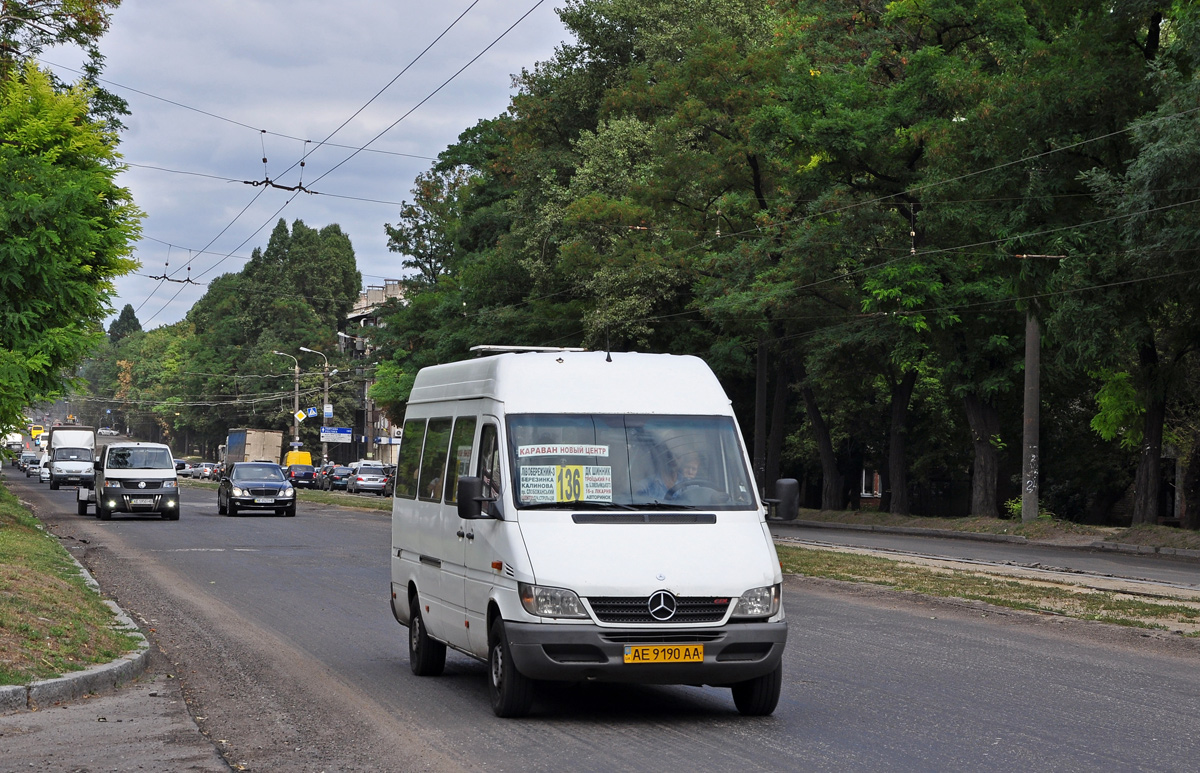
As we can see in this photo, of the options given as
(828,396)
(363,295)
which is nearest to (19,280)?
(828,396)

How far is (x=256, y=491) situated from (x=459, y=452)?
32.3m

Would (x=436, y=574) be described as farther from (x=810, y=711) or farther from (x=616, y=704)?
(x=810, y=711)

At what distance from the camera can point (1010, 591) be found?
712 inches

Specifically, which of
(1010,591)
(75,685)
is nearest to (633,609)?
(75,685)

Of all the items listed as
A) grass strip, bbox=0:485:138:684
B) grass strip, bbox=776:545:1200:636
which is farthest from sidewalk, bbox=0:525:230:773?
grass strip, bbox=776:545:1200:636

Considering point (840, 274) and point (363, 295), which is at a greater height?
point (363, 295)

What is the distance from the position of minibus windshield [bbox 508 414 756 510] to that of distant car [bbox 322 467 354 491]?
74.6m

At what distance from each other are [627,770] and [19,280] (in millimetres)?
22349

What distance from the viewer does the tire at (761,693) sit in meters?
8.76

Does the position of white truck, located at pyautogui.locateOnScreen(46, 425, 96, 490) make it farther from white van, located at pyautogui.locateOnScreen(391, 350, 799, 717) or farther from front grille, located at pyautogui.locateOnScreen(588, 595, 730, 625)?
front grille, located at pyautogui.locateOnScreen(588, 595, 730, 625)

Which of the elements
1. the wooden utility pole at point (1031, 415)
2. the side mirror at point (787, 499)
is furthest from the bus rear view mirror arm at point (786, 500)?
the wooden utility pole at point (1031, 415)

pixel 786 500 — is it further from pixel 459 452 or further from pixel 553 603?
pixel 459 452

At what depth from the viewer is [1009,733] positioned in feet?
27.2

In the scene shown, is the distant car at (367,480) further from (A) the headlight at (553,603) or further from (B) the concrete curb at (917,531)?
(A) the headlight at (553,603)
